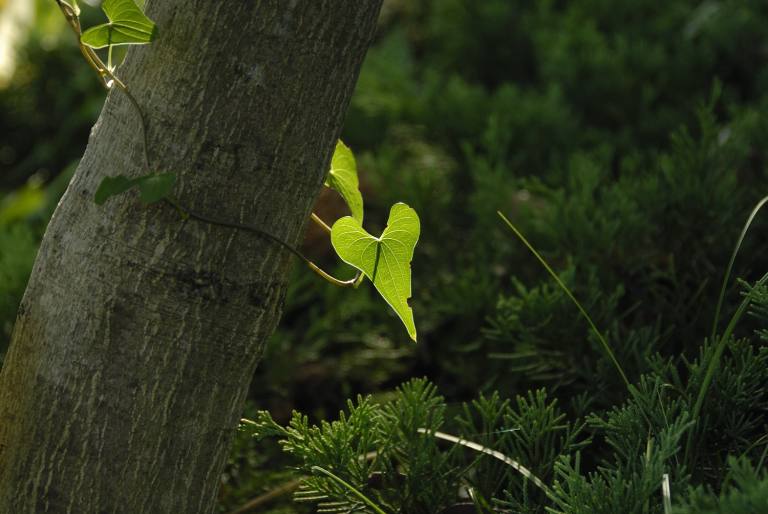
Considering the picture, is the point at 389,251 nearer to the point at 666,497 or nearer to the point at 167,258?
the point at 167,258

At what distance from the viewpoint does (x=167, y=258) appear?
0.57 m

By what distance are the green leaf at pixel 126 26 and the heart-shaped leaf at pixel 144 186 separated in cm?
14

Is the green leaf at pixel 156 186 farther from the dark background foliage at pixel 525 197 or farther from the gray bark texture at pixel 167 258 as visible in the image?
the dark background foliage at pixel 525 197

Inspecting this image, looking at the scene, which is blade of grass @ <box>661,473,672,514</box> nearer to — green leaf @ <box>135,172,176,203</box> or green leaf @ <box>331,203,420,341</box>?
green leaf @ <box>331,203,420,341</box>

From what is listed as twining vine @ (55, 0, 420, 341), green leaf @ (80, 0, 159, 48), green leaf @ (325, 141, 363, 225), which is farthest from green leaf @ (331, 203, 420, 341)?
green leaf @ (80, 0, 159, 48)

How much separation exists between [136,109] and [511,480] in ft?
2.00

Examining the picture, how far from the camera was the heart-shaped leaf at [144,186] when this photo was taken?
504mm

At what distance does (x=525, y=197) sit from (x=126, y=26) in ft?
3.76

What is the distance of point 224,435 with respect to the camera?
0.64 metres

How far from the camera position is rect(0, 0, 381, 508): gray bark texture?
57cm

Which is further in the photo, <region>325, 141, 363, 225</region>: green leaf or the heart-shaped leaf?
<region>325, 141, 363, 225</region>: green leaf

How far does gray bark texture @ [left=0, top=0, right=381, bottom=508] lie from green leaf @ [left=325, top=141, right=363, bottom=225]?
153 mm

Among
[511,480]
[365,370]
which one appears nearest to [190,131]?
[511,480]

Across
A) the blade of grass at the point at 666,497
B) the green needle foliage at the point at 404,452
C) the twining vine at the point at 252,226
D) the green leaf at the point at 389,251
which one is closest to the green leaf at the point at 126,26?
the twining vine at the point at 252,226
